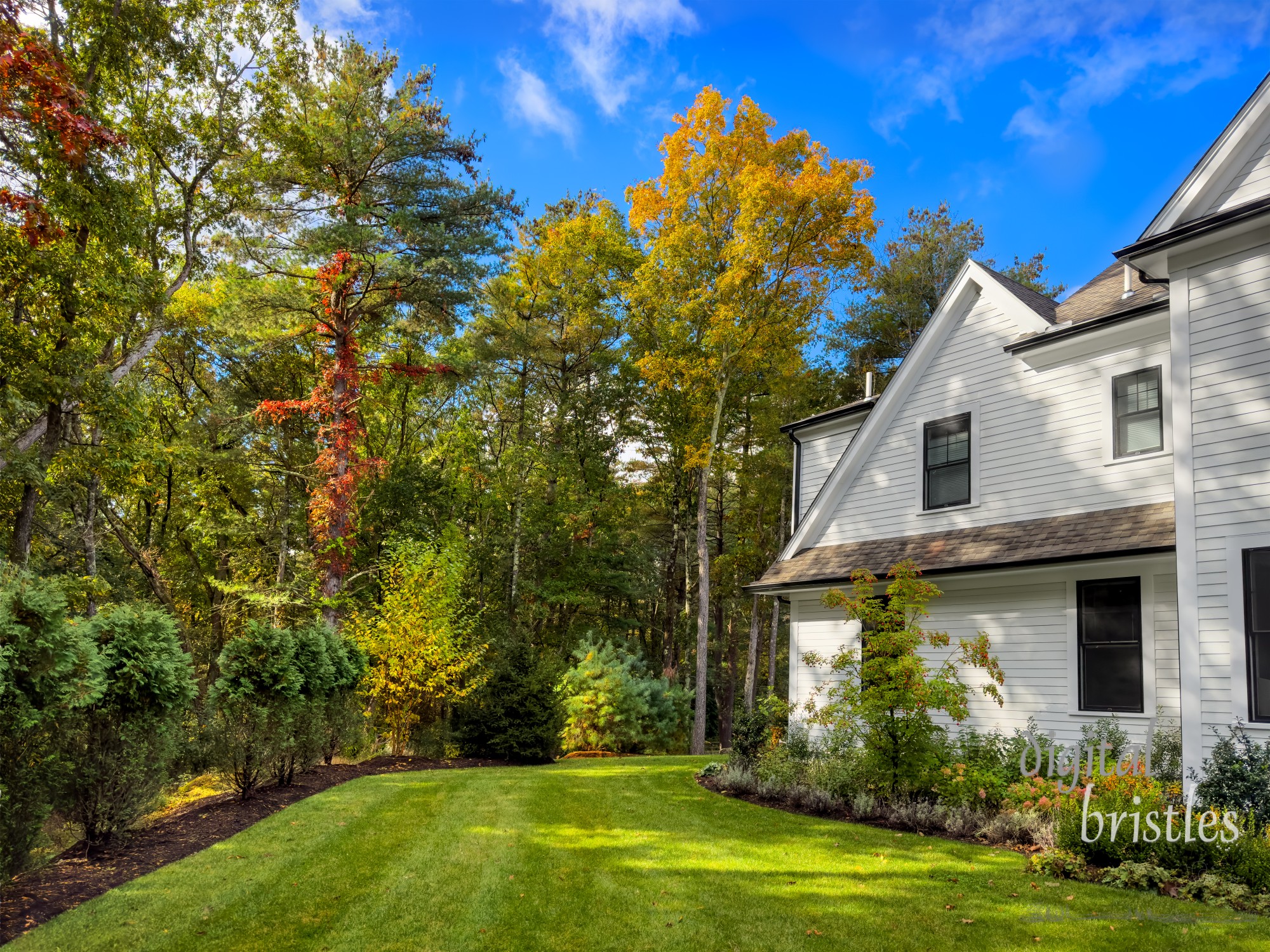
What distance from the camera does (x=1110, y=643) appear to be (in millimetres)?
8672

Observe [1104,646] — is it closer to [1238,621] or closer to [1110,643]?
[1110,643]

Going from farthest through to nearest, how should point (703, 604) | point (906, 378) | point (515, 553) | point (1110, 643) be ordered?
point (515, 553), point (703, 604), point (906, 378), point (1110, 643)

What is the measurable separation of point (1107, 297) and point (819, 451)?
17.9ft

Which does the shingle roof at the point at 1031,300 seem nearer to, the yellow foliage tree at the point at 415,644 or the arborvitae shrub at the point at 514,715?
the arborvitae shrub at the point at 514,715

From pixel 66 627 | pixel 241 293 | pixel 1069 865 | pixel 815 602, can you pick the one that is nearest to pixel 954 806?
pixel 1069 865

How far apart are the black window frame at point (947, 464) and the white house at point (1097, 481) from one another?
39 millimetres

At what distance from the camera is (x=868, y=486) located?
40.3ft

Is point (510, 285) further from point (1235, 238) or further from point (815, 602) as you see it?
point (1235, 238)

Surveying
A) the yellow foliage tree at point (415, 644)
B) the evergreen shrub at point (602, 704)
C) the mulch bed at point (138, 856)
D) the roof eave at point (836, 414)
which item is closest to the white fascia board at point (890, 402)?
the roof eave at point (836, 414)

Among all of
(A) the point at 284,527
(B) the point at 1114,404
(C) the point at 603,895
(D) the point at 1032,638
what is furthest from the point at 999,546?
(A) the point at 284,527

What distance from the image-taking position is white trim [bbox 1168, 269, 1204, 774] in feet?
22.0

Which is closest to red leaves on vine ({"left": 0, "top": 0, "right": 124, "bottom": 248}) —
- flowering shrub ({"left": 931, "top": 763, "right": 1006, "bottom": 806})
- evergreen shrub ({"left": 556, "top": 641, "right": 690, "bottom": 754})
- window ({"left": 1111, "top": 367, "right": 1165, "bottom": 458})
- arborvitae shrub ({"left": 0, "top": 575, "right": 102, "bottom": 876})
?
arborvitae shrub ({"left": 0, "top": 575, "right": 102, "bottom": 876})

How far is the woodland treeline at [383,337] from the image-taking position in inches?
510

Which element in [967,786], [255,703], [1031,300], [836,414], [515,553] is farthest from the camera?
[515,553]
